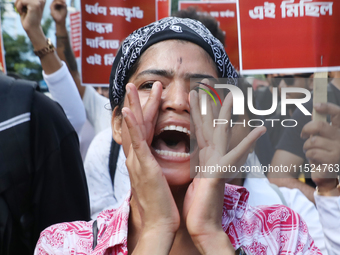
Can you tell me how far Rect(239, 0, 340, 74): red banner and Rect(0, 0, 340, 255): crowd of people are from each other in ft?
2.24

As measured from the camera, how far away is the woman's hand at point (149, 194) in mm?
1279

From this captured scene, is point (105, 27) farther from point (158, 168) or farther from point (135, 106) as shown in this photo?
point (158, 168)

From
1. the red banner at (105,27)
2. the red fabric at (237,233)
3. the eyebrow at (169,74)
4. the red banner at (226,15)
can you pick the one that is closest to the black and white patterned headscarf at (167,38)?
the eyebrow at (169,74)

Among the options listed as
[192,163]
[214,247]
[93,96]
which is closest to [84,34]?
[93,96]

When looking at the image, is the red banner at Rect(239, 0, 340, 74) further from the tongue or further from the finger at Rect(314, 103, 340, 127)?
the tongue

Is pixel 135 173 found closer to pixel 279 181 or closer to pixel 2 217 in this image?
pixel 2 217

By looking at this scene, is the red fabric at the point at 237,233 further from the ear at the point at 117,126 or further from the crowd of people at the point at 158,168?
the ear at the point at 117,126

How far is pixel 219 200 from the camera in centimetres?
133

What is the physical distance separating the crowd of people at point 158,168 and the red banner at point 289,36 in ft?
2.24

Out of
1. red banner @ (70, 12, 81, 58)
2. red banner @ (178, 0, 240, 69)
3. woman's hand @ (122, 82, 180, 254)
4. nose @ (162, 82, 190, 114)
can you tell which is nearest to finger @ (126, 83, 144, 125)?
woman's hand @ (122, 82, 180, 254)

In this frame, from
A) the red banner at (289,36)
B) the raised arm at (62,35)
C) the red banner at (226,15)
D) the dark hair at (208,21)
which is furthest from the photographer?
the red banner at (226,15)

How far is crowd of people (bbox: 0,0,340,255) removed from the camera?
131cm

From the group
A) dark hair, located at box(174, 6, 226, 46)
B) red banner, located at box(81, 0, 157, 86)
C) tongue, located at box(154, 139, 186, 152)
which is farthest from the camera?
red banner, located at box(81, 0, 157, 86)

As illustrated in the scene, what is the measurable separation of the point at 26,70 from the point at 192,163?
2179cm
